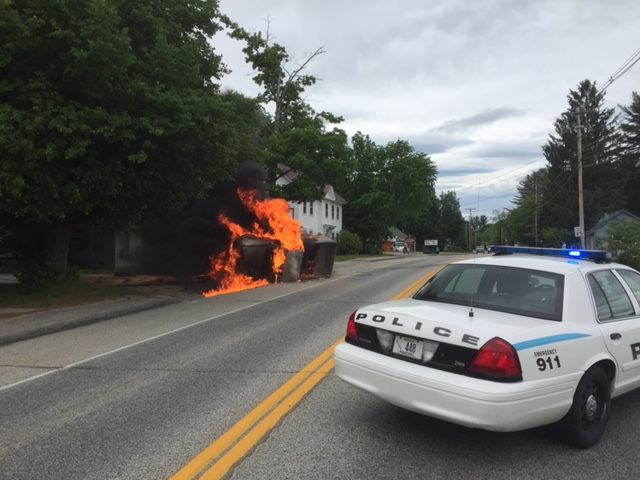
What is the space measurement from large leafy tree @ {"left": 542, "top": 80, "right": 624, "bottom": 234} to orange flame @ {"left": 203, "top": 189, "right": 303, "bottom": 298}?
46.6m

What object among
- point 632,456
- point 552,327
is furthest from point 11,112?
point 632,456

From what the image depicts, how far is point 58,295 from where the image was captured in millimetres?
13266

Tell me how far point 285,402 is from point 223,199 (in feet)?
49.3

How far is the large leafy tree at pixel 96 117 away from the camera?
10383 mm

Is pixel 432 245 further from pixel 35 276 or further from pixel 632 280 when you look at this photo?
pixel 632 280

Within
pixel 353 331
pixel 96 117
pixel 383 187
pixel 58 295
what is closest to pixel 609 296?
pixel 353 331

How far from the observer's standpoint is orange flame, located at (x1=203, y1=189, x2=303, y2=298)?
708 inches

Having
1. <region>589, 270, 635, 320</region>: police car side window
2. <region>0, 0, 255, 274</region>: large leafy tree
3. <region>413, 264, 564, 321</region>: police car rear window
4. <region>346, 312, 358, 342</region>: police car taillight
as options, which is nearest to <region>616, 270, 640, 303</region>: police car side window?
<region>589, 270, 635, 320</region>: police car side window

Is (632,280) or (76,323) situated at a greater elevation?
(632,280)

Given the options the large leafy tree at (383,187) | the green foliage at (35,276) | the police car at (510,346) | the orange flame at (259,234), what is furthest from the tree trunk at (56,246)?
the large leafy tree at (383,187)

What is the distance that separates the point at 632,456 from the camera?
3.85 m

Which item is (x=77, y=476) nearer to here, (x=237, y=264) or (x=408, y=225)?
(x=237, y=264)

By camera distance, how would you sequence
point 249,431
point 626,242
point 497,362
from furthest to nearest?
1. point 626,242
2. point 249,431
3. point 497,362

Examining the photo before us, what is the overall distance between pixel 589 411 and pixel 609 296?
1.08m
